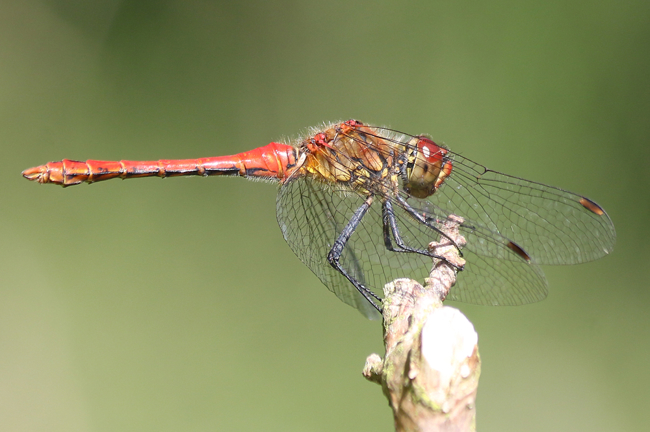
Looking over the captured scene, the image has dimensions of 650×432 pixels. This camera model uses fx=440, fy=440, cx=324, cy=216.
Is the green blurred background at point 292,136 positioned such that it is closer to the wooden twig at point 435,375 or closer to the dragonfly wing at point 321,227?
the dragonfly wing at point 321,227

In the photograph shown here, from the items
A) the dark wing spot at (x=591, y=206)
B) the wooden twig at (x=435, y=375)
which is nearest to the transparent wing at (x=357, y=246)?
the dark wing spot at (x=591, y=206)

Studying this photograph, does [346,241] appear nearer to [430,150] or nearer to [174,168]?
[430,150]

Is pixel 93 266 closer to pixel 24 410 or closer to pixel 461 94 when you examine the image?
pixel 24 410

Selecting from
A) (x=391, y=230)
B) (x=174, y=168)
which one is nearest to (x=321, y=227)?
(x=391, y=230)

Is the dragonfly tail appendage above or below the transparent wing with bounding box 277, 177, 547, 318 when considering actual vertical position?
above

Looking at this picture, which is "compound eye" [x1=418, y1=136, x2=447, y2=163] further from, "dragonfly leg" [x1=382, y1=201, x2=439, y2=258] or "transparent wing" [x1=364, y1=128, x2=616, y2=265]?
"dragonfly leg" [x1=382, y1=201, x2=439, y2=258]

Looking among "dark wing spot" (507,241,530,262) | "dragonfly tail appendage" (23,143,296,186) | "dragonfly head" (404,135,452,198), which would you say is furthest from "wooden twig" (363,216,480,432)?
"dragonfly tail appendage" (23,143,296,186)

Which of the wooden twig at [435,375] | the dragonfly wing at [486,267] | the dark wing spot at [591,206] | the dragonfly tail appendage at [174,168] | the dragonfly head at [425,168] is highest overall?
the dragonfly tail appendage at [174,168]
